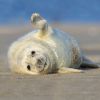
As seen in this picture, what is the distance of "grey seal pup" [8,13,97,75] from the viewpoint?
972 cm

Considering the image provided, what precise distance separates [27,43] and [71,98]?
236 cm

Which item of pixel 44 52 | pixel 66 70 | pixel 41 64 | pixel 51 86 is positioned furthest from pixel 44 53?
pixel 51 86

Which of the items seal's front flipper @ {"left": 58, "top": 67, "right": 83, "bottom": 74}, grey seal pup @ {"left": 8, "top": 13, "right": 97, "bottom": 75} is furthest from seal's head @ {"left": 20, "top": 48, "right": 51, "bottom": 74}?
seal's front flipper @ {"left": 58, "top": 67, "right": 83, "bottom": 74}

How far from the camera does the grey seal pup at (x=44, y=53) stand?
31.9 ft

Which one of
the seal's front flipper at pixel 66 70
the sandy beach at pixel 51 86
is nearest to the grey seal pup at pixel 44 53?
the seal's front flipper at pixel 66 70

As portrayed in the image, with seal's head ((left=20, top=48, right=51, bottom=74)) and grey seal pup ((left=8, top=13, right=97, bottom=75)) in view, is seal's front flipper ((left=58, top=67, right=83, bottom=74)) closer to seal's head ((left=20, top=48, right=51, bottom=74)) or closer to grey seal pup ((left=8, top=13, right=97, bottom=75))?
grey seal pup ((left=8, top=13, right=97, bottom=75))

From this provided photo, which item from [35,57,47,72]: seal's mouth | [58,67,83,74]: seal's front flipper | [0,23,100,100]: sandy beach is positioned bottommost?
[0,23,100,100]: sandy beach

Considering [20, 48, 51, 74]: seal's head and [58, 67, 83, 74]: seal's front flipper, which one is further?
[58, 67, 83, 74]: seal's front flipper

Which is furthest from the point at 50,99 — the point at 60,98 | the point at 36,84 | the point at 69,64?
the point at 69,64

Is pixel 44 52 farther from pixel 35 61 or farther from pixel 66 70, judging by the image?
pixel 66 70

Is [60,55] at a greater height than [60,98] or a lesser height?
greater

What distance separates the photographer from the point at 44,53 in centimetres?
983

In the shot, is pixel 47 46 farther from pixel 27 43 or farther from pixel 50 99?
pixel 50 99

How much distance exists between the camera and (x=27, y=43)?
33.1 feet
